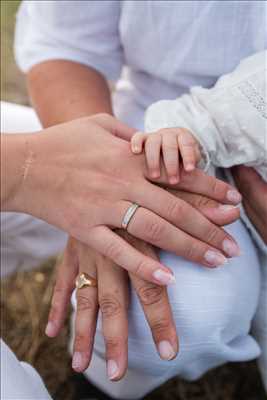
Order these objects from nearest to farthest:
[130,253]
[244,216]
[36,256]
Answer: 1. [130,253]
2. [244,216]
3. [36,256]

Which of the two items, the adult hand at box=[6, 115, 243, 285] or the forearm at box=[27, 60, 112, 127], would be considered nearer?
the adult hand at box=[6, 115, 243, 285]

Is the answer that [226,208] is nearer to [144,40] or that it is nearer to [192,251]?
[192,251]

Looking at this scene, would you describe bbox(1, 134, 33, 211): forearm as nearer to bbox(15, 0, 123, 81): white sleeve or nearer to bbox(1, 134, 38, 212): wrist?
bbox(1, 134, 38, 212): wrist

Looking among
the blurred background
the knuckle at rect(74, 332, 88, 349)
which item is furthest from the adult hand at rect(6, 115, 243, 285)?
the blurred background

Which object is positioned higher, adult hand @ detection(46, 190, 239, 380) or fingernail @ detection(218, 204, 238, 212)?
fingernail @ detection(218, 204, 238, 212)

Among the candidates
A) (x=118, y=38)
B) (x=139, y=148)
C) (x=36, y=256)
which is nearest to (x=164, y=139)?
(x=139, y=148)

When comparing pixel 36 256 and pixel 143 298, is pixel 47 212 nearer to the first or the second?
pixel 143 298

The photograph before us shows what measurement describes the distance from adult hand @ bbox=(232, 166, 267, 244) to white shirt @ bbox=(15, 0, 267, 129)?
0.16 m

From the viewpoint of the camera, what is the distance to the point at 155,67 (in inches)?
36.9

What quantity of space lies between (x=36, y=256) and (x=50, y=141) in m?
0.36

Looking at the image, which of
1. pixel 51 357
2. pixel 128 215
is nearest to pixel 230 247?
pixel 128 215

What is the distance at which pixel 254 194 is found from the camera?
2.74 feet

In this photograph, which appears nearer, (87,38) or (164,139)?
(164,139)

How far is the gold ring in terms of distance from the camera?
2.65 ft
